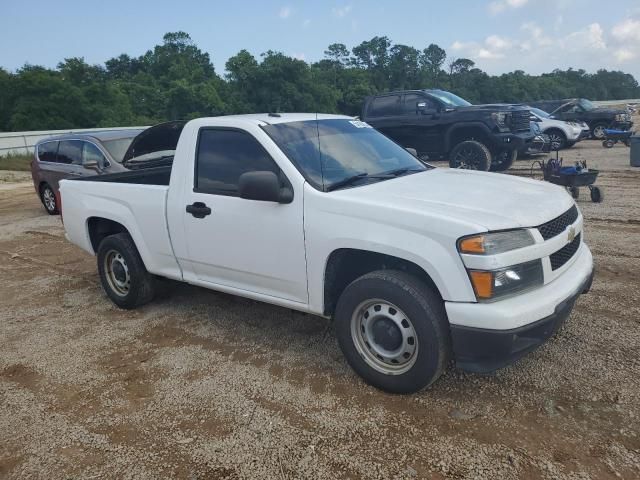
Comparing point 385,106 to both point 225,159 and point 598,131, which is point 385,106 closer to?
point 225,159

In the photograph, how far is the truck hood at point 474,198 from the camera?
10.2 ft

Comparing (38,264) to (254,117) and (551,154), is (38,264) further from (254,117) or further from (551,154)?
(551,154)

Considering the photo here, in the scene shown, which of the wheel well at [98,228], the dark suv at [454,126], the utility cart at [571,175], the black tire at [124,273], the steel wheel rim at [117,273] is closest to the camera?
the black tire at [124,273]

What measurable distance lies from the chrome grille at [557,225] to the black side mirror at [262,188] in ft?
5.40

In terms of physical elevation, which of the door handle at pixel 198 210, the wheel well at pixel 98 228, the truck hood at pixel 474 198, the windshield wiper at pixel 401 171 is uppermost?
the windshield wiper at pixel 401 171

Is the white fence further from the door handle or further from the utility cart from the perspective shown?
the door handle

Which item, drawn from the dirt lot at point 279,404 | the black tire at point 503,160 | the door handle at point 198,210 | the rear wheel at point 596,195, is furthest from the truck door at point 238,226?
the black tire at point 503,160

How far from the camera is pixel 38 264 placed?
7.39 metres

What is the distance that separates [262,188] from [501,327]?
1741mm

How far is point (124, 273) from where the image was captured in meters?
5.28

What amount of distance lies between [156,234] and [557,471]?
3590mm

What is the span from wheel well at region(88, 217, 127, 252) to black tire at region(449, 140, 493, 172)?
8116 millimetres

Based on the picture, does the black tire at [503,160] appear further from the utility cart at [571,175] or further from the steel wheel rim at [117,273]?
the steel wheel rim at [117,273]

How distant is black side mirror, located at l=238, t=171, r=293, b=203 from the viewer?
3.56 metres
